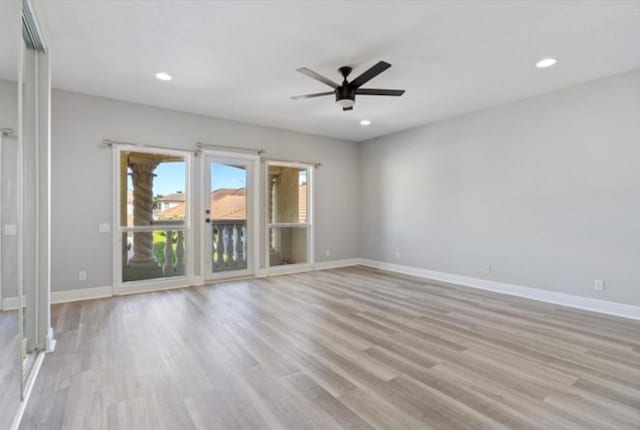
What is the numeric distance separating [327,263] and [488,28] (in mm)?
4811

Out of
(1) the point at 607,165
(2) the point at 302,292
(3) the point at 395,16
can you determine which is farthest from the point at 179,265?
(1) the point at 607,165

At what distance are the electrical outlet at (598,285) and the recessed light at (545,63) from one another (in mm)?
2554

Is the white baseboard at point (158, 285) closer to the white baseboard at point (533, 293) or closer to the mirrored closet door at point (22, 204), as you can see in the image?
the mirrored closet door at point (22, 204)

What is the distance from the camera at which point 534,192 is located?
165 inches

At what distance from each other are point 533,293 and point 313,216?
3.83 m

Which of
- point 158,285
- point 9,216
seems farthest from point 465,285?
point 9,216

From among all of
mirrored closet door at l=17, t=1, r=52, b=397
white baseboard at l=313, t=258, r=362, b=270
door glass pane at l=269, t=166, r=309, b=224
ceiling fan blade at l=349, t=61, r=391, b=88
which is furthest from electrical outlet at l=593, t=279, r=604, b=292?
mirrored closet door at l=17, t=1, r=52, b=397

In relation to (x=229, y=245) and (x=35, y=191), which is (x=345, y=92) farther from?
(x=229, y=245)

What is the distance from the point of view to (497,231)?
4.59 meters

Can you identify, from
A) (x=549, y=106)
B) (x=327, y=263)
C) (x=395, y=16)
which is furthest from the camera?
(x=327, y=263)

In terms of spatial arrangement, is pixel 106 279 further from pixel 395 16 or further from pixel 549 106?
pixel 549 106

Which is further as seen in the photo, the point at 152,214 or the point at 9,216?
the point at 152,214

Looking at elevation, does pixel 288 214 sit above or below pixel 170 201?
below

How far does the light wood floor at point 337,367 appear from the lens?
1733 millimetres
